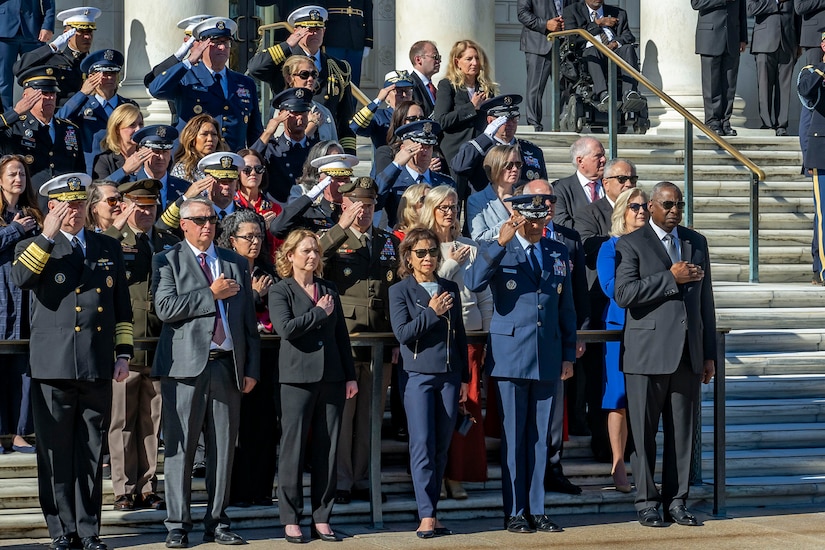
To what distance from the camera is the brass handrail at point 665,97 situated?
13.9 m

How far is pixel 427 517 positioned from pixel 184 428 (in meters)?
1.46

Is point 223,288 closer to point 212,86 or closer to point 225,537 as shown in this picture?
point 225,537

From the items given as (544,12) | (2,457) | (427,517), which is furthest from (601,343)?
(544,12)

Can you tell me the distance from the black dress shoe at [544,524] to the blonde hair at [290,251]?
1.90 metres

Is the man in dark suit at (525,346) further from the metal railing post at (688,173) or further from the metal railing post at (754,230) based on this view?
the metal railing post at (688,173)

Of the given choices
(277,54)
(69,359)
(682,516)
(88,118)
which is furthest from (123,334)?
(277,54)

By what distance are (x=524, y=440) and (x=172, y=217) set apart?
2.48 meters

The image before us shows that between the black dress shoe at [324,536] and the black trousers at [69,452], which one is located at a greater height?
the black trousers at [69,452]

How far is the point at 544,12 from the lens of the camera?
15906mm

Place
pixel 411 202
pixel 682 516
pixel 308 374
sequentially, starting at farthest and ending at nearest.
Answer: pixel 411 202, pixel 682 516, pixel 308 374

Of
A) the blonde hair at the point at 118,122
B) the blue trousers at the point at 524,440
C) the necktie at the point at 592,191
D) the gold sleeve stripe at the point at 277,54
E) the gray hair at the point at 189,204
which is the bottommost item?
the blue trousers at the point at 524,440

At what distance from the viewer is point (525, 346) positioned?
385 inches

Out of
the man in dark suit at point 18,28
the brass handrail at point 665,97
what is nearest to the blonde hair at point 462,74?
the brass handrail at point 665,97

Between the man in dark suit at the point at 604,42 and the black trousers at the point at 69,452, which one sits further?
the man in dark suit at the point at 604,42
